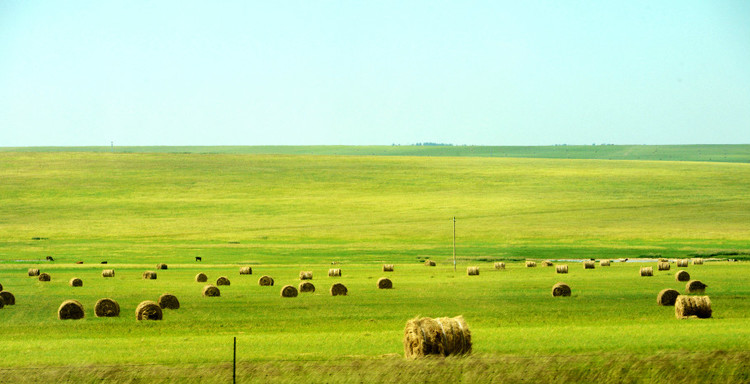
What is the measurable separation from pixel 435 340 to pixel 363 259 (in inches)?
2022

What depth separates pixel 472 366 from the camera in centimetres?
1864

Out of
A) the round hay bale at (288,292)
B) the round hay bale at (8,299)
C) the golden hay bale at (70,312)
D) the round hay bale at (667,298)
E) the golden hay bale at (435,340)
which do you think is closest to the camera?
the golden hay bale at (435,340)

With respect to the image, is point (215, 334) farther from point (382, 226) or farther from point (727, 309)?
point (382, 226)

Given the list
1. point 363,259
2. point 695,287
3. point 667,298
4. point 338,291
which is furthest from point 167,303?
point 363,259

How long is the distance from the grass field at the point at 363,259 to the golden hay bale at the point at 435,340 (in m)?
0.52

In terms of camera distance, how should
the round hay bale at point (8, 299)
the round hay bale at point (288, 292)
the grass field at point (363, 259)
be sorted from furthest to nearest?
the round hay bale at point (288, 292), the round hay bale at point (8, 299), the grass field at point (363, 259)

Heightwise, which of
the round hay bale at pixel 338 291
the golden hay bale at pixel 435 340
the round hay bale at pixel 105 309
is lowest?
the round hay bale at pixel 338 291

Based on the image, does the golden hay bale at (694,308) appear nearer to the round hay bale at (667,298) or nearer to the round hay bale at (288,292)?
the round hay bale at (667,298)

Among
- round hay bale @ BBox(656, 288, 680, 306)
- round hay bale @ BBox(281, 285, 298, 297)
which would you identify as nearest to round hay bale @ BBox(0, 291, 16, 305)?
round hay bale @ BBox(281, 285, 298, 297)

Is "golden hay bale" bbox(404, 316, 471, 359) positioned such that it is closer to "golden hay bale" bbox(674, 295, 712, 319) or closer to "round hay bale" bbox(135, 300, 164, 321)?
"golden hay bale" bbox(674, 295, 712, 319)

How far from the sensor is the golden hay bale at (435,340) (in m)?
20.1

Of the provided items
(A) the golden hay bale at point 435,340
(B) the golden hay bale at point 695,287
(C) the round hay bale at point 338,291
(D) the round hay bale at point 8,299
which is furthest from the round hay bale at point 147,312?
(B) the golden hay bale at point 695,287

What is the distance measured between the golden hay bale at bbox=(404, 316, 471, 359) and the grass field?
0.52m

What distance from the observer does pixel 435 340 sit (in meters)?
20.2
